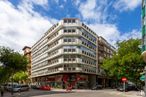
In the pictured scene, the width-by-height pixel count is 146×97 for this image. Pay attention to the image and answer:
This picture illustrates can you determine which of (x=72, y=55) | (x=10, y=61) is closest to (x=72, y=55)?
(x=72, y=55)

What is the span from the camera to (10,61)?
63438 mm

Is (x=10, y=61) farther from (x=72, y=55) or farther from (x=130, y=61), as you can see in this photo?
(x=130, y=61)

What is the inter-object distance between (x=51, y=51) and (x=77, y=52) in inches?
669

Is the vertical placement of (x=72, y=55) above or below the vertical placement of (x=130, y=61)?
above

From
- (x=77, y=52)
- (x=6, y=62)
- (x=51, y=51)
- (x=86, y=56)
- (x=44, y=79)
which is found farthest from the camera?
(x=44, y=79)

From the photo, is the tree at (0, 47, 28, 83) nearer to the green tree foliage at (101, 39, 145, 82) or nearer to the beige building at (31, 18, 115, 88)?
the beige building at (31, 18, 115, 88)

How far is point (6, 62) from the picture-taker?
209 ft

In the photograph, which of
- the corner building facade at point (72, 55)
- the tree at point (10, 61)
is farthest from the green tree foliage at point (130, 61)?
the corner building facade at point (72, 55)

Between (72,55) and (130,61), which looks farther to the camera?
(72,55)

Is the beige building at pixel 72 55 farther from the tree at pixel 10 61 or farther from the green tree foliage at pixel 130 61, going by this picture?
the green tree foliage at pixel 130 61

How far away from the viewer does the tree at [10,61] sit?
6347cm

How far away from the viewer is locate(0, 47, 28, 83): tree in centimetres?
6347

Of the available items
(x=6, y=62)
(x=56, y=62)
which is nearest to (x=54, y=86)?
(x=56, y=62)

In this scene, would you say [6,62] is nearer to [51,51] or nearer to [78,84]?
[78,84]
